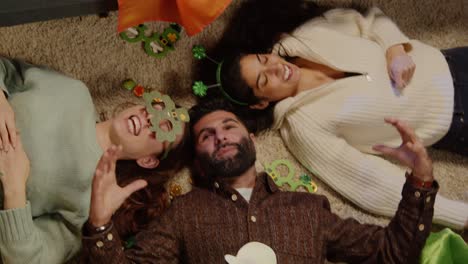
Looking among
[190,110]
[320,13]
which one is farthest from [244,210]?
[320,13]

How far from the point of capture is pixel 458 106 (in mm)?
1535

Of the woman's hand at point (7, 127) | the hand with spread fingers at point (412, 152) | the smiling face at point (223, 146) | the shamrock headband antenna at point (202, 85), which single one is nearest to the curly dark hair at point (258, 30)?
the shamrock headband antenna at point (202, 85)

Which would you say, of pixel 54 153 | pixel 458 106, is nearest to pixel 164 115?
pixel 54 153

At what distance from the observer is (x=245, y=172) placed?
55.1 inches

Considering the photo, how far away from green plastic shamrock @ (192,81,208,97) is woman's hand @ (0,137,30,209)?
0.52 metres

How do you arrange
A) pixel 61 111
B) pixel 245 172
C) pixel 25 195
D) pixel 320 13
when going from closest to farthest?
pixel 25 195, pixel 61 111, pixel 245 172, pixel 320 13

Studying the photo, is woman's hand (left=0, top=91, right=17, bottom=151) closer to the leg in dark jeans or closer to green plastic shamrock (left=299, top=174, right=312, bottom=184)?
green plastic shamrock (left=299, top=174, right=312, bottom=184)

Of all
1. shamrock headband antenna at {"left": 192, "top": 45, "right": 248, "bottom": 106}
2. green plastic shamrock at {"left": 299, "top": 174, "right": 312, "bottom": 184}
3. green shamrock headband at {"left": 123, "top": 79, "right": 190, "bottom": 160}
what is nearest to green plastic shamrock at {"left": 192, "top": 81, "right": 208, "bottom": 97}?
shamrock headband antenna at {"left": 192, "top": 45, "right": 248, "bottom": 106}

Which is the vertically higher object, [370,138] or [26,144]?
[26,144]

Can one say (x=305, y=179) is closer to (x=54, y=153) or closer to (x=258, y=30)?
(x=258, y=30)

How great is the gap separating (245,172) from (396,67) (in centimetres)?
50

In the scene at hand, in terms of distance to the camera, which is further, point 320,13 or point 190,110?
point 320,13

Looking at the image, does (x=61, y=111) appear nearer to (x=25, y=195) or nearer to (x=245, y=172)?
(x=25, y=195)

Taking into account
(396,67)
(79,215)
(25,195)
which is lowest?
(79,215)
